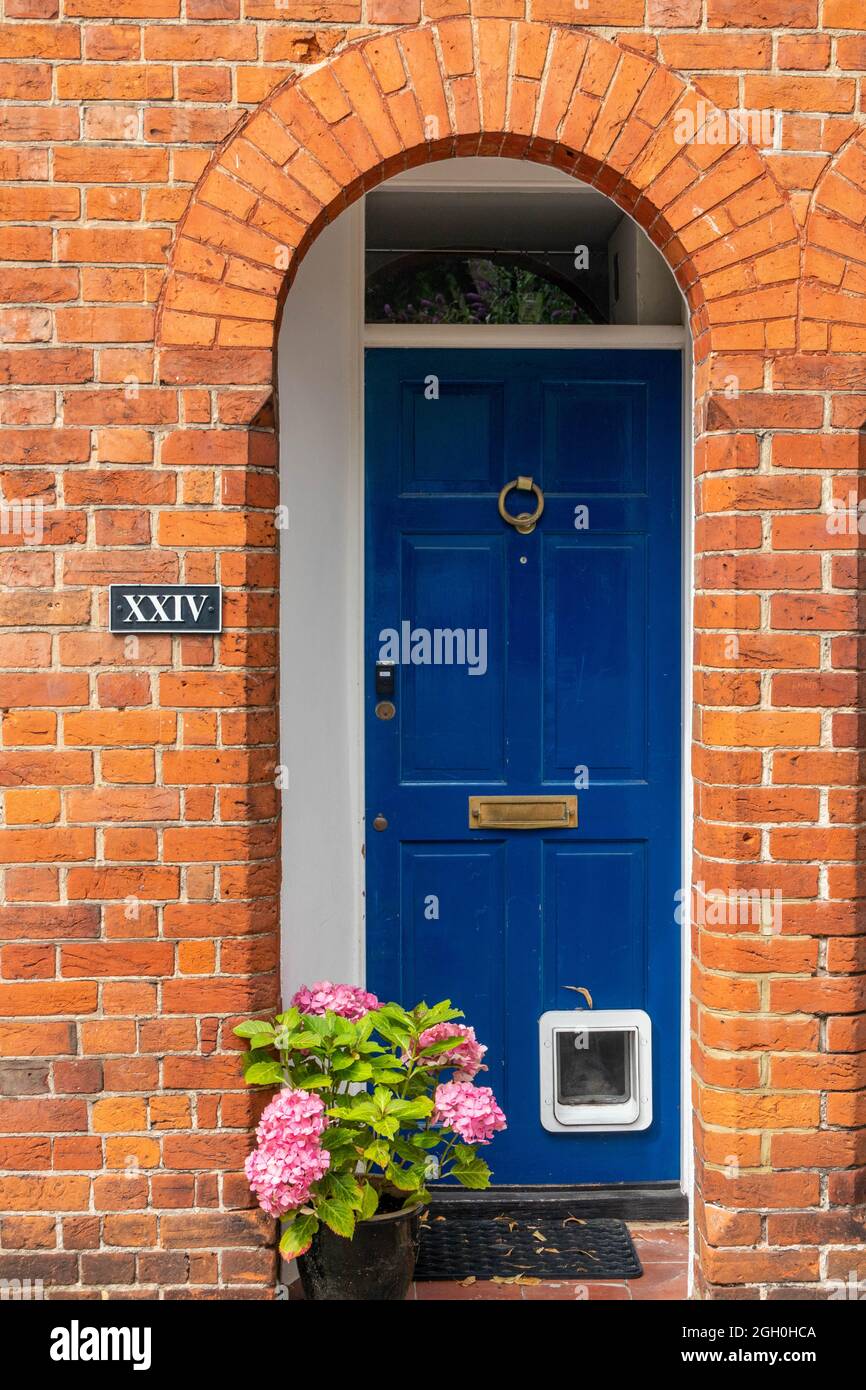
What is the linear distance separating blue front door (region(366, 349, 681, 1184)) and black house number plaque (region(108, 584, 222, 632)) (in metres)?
0.95

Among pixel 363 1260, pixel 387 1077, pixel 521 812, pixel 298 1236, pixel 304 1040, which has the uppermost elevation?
pixel 521 812

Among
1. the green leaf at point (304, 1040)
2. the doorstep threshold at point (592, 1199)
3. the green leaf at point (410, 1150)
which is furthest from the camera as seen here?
the doorstep threshold at point (592, 1199)

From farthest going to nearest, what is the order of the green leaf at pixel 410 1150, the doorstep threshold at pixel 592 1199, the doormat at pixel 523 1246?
1. the doorstep threshold at pixel 592 1199
2. the doormat at pixel 523 1246
3. the green leaf at pixel 410 1150

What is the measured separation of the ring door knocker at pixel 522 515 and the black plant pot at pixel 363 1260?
197 centimetres

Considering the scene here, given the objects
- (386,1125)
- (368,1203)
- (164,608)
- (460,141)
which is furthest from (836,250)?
(368,1203)

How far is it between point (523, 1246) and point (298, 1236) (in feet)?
3.17

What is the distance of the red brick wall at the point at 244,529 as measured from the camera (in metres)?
3.07

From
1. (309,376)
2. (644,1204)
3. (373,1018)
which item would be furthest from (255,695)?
(644,1204)

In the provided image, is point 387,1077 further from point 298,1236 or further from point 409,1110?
point 298,1236

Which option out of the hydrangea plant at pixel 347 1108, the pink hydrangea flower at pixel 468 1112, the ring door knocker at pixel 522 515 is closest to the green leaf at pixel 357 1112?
the hydrangea plant at pixel 347 1108

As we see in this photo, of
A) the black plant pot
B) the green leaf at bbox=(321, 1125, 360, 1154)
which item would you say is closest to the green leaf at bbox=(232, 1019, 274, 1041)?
the green leaf at bbox=(321, 1125, 360, 1154)

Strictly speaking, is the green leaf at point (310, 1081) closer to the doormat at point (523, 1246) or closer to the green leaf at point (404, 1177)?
the green leaf at point (404, 1177)

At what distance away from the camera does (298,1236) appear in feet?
10.1

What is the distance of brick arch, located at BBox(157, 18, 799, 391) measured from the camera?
306cm
